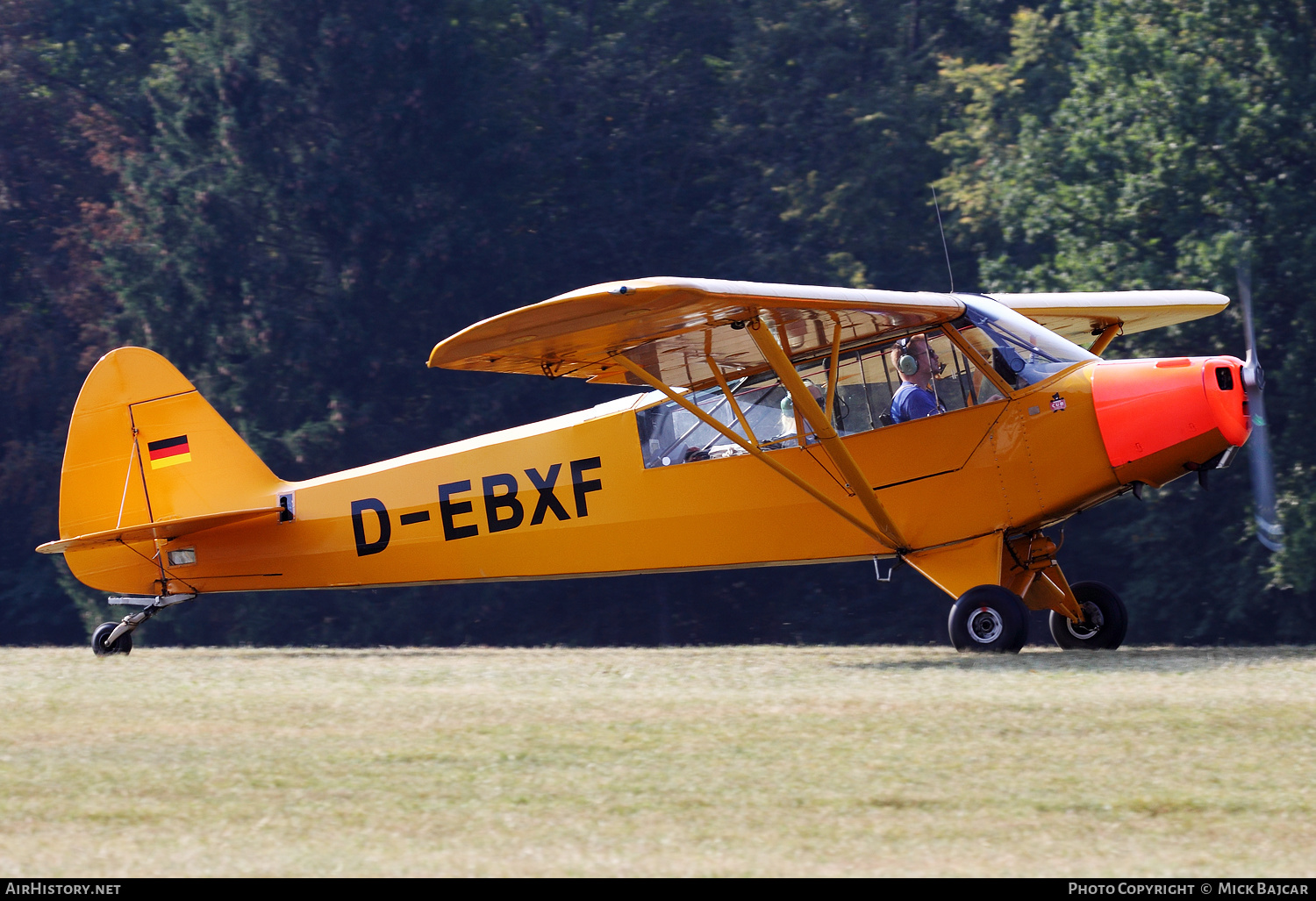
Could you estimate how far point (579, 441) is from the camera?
12055 mm

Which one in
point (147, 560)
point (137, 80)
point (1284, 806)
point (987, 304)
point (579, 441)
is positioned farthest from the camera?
point (137, 80)

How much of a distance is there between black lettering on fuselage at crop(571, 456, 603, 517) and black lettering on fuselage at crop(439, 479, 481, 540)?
98 centimetres

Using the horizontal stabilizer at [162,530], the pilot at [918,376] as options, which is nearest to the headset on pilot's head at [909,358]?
the pilot at [918,376]

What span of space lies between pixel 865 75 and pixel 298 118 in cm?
1199

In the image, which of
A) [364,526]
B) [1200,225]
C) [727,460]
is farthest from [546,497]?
[1200,225]

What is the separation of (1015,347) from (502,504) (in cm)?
445

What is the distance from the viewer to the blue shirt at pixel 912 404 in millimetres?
10852

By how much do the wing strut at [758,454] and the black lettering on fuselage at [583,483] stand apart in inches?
49.4

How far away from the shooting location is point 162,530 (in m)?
12.8

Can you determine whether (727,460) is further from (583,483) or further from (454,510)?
(454,510)

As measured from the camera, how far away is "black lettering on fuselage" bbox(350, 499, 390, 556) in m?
12.8

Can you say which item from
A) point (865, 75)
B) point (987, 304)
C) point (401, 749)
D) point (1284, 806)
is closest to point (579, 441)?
point (987, 304)

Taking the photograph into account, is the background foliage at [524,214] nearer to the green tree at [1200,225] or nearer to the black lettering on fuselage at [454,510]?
the green tree at [1200,225]

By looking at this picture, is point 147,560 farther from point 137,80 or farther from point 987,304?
point 137,80
